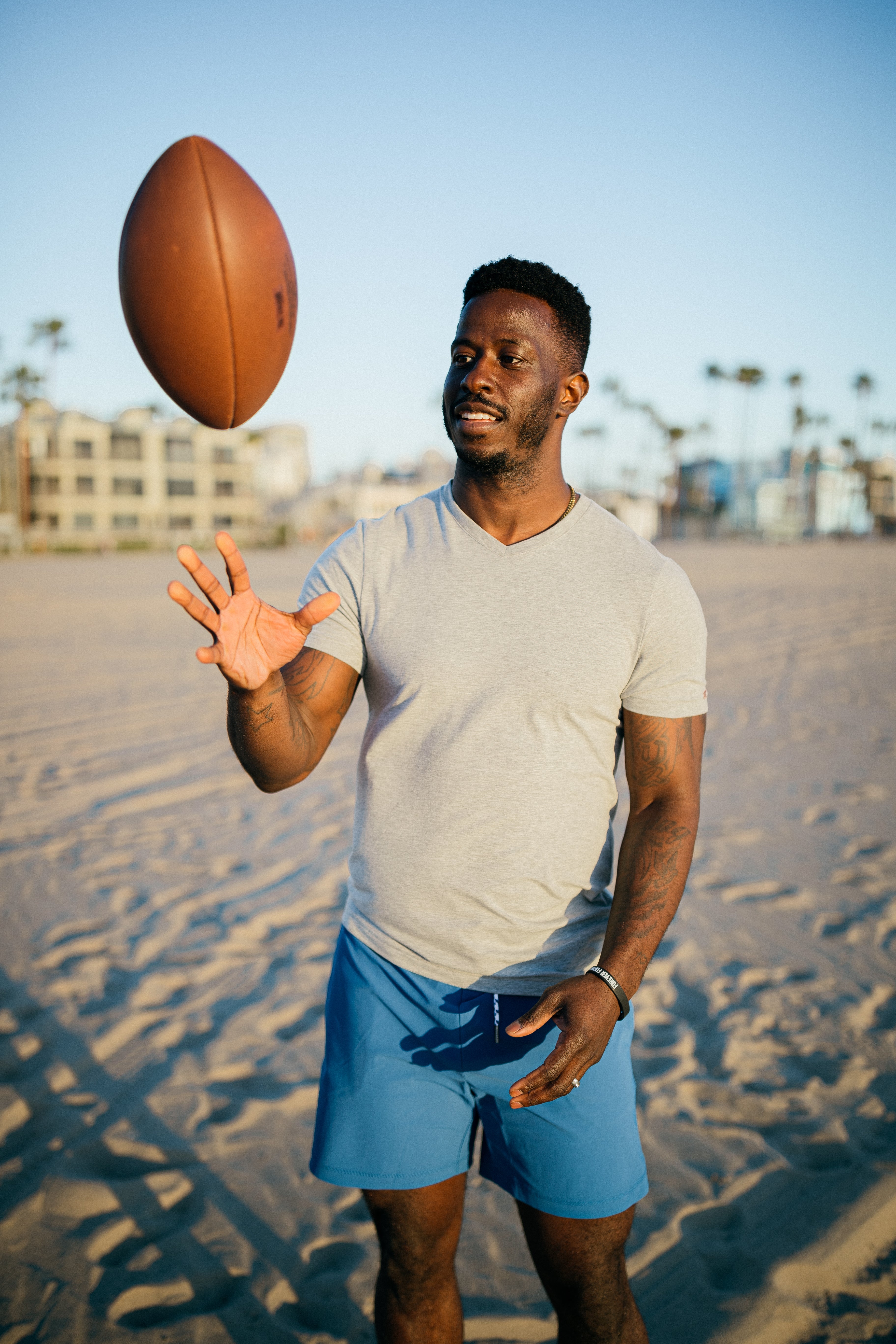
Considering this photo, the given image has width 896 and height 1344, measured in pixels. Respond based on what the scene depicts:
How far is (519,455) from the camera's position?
1952 mm

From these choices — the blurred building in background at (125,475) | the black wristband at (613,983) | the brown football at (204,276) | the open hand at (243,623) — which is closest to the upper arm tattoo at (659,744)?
the black wristband at (613,983)

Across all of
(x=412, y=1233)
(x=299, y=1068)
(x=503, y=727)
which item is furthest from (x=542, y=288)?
(x=299, y=1068)

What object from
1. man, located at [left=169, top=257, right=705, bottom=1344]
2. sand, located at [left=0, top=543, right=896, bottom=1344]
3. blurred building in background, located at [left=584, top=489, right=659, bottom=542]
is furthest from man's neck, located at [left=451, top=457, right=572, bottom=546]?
blurred building in background, located at [left=584, top=489, right=659, bottom=542]

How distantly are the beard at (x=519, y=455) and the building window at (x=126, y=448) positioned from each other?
67465 mm

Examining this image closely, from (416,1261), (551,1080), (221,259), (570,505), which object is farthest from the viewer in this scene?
(221,259)

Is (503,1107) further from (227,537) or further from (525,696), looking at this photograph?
(227,537)

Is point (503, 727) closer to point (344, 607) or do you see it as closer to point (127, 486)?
point (344, 607)

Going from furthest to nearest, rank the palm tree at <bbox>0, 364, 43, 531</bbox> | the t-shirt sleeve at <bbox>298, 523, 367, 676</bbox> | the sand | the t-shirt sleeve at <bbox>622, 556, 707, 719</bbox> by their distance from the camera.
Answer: the palm tree at <bbox>0, 364, 43, 531</bbox>, the sand, the t-shirt sleeve at <bbox>298, 523, 367, 676</bbox>, the t-shirt sleeve at <bbox>622, 556, 707, 719</bbox>

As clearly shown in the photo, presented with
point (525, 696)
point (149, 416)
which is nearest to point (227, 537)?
point (525, 696)

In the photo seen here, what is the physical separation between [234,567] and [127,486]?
6757 cm

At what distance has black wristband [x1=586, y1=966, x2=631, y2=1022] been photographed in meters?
1.69

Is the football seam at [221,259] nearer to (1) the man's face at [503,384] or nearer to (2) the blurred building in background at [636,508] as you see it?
(1) the man's face at [503,384]

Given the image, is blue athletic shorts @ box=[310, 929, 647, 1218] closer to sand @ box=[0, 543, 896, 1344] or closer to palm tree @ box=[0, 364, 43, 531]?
sand @ box=[0, 543, 896, 1344]

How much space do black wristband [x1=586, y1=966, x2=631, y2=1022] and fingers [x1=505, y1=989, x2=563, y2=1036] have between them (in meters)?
0.09
